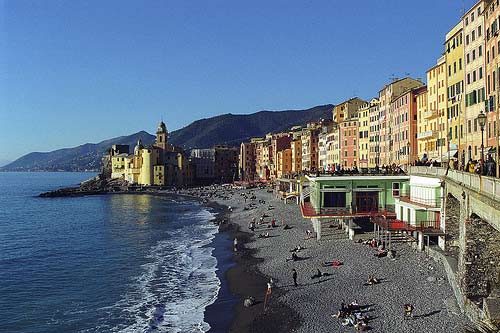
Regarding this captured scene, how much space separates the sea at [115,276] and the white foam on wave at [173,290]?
0.07 metres

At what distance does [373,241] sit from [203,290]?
1555 cm

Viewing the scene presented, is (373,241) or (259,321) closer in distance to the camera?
(259,321)

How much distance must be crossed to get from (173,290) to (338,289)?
13.0 m

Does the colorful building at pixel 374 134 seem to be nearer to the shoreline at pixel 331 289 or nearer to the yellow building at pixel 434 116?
the yellow building at pixel 434 116

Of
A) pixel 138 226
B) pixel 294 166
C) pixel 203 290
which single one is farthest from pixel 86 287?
pixel 294 166

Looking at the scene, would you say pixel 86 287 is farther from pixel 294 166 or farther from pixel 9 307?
pixel 294 166

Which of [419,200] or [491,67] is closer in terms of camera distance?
[491,67]

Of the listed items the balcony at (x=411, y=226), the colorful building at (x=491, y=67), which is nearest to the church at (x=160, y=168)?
the balcony at (x=411, y=226)

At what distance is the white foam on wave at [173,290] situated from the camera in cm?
3450

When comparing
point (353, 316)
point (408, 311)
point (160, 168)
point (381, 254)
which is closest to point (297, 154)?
point (160, 168)

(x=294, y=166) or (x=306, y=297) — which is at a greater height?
(x=294, y=166)

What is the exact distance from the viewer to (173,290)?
42562mm

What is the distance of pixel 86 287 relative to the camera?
149ft

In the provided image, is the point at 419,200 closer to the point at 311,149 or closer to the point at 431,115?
the point at 431,115
